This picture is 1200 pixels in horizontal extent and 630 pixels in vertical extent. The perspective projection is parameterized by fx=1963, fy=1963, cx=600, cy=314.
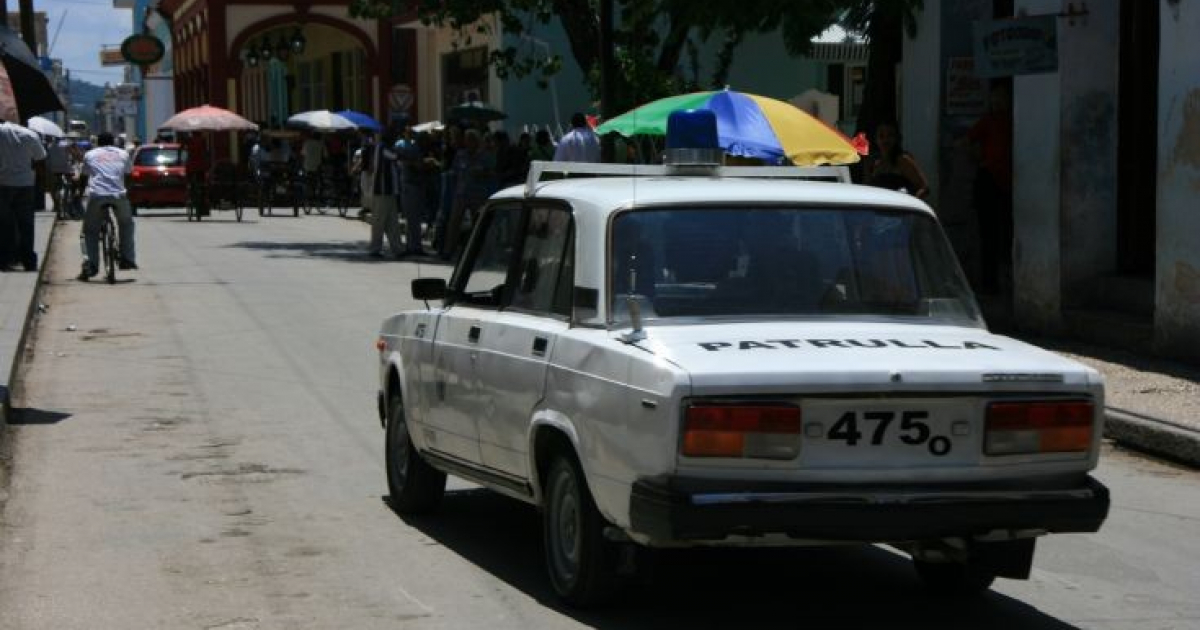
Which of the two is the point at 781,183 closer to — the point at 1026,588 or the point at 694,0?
the point at 1026,588

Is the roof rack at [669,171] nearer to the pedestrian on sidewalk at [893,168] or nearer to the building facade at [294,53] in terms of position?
the pedestrian on sidewalk at [893,168]

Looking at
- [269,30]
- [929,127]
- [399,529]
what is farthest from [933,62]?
[269,30]

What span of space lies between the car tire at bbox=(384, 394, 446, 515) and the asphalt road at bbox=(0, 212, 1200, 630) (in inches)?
4.0

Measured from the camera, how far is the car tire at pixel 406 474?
8.98m

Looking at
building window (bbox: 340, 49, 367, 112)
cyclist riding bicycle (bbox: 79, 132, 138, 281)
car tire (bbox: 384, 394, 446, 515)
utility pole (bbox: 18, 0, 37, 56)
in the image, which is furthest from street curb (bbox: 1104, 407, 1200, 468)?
building window (bbox: 340, 49, 367, 112)

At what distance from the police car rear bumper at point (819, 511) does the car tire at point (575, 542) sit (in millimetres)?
480

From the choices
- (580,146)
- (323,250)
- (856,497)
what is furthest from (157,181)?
(856,497)

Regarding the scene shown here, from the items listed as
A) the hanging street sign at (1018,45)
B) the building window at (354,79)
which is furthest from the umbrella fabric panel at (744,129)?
the building window at (354,79)

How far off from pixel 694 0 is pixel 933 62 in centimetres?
245

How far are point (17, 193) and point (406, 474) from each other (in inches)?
549

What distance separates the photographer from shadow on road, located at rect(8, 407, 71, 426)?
12320 mm

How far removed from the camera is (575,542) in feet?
23.2

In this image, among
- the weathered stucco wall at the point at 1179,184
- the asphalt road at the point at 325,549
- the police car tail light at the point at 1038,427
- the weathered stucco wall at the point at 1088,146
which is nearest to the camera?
the police car tail light at the point at 1038,427

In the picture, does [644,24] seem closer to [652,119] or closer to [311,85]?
[652,119]
